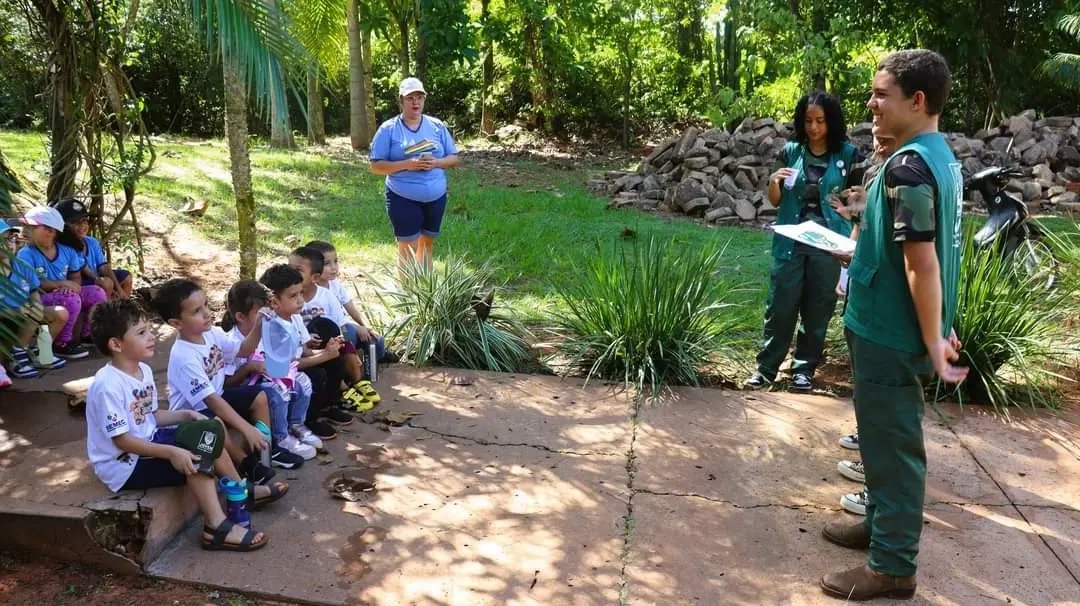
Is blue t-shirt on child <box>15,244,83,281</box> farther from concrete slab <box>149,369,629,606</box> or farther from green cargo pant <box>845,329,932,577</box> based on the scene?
green cargo pant <box>845,329,932,577</box>

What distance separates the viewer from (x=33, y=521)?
309cm

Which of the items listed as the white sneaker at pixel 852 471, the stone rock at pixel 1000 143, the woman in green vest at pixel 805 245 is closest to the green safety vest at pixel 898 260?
the white sneaker at pixel 852 471

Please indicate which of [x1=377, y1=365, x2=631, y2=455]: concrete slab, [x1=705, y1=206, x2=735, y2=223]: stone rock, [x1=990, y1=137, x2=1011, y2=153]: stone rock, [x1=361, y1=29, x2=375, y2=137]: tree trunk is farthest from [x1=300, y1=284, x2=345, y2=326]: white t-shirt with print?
[x1=990, y1=137, x2=1011, y2=153]: stone rock

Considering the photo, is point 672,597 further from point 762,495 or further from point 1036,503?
point 1036,503

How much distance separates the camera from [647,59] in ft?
65.5

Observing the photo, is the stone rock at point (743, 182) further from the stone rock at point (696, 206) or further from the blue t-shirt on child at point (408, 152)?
the blue t-shirt on child at point (408, 152)

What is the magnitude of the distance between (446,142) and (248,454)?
334 cm

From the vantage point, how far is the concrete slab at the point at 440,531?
2.99 m

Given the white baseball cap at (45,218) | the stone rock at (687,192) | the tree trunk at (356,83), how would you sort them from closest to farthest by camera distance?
the white baseball cap at (45,218) < the stone rock at (687,192) < the tree trunk at (356,83)

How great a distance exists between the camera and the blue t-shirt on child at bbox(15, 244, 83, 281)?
5047 mm

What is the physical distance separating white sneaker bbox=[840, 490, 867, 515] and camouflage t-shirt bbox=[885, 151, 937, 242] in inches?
53.5

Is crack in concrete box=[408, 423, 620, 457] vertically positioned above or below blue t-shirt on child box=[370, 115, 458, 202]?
A: below

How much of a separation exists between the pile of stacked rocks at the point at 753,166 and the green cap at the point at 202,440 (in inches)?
332

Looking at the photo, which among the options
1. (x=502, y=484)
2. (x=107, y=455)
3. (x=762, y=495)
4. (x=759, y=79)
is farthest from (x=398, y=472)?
(x=759, y=79)
